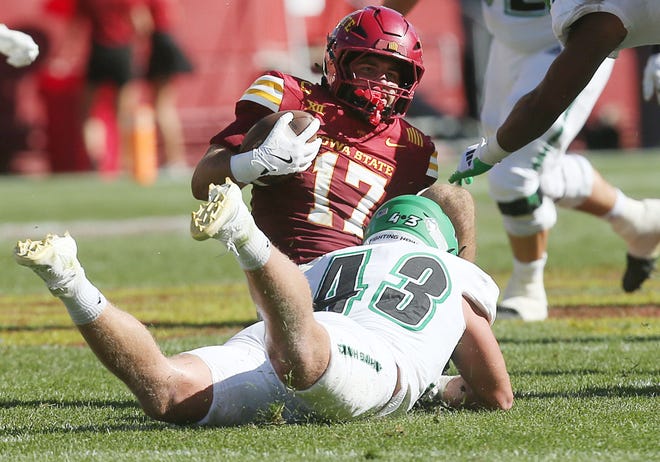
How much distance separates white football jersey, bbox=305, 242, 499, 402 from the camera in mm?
3477

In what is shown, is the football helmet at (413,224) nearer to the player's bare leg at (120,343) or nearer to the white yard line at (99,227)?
the player's bare leg at (120,343)

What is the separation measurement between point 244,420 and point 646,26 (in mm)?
1626

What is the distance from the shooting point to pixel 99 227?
34.6ft

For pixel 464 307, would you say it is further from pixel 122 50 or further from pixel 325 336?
pixel 122 50

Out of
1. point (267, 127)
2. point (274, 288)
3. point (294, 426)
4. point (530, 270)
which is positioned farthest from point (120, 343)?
point (530, 270)

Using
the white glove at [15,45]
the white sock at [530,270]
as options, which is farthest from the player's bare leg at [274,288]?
the white sock at [530,270]

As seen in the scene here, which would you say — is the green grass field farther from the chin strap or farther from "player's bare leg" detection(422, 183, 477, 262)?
the chin strap

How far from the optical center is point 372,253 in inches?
145

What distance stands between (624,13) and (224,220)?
1437 mm

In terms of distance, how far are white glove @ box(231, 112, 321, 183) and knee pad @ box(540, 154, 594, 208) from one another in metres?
2.50

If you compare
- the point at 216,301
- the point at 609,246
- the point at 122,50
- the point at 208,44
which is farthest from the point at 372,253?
the point at 208,44

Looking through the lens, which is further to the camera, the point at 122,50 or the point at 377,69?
the point at 122,50

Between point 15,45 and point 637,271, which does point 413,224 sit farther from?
point 637,271

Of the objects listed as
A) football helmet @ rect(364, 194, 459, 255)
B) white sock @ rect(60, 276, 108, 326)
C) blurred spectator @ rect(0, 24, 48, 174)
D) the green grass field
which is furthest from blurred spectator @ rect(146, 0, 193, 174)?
white sock @ rect(60, 276, 108, 326)
